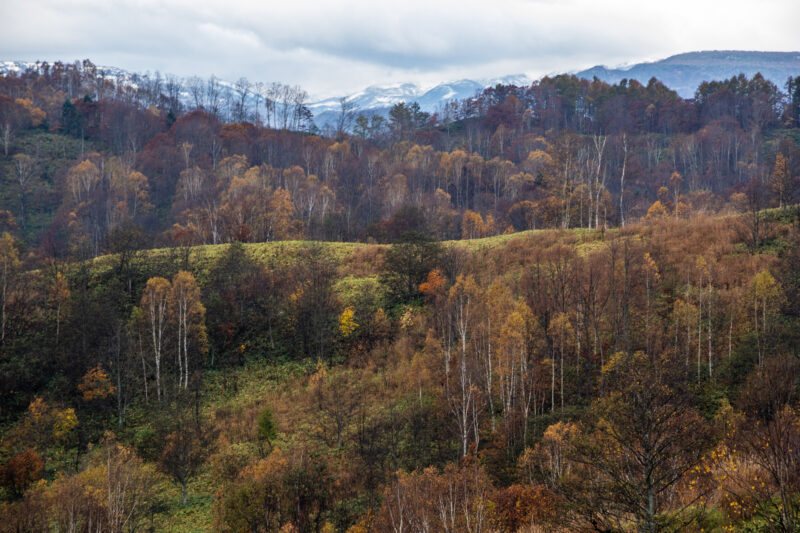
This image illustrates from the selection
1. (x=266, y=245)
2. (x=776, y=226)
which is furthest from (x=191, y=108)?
(x=776, y=226)

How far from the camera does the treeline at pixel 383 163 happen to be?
72.9 m

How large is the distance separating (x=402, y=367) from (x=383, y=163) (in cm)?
7448

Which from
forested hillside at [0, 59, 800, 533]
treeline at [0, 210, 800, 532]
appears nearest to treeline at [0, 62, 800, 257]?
forested hillside at [0, 59, 800, 533]

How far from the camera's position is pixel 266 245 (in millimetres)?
61844

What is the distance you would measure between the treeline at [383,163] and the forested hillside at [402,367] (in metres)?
1.34

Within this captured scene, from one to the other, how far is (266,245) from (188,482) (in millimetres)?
34500

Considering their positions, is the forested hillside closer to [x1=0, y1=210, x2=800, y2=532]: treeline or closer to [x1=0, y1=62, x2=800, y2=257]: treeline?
[x1=0, y1=210, x2=800, y2=532]: treeline

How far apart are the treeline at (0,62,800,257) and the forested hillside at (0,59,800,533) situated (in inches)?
53.0

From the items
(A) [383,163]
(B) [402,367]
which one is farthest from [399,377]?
(A) [383,163]

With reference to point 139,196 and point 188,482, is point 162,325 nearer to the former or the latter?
point 188,482

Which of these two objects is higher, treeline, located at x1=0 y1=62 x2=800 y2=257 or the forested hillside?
treeline, located at x1=0 y1=62 x2=800 y2=257

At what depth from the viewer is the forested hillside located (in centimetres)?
1683

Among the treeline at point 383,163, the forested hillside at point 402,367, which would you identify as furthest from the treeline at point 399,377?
the treeline at point 383,163

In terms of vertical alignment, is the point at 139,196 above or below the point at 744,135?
below
